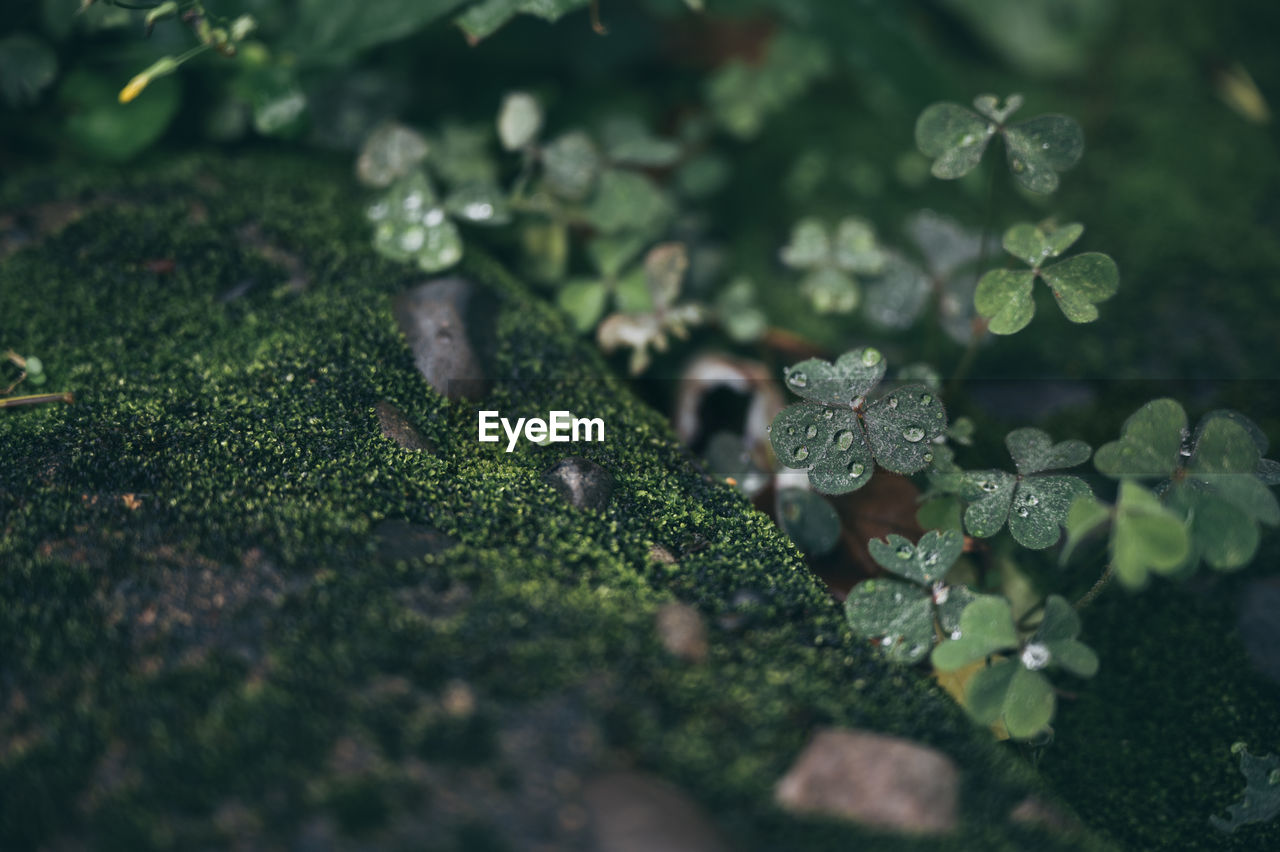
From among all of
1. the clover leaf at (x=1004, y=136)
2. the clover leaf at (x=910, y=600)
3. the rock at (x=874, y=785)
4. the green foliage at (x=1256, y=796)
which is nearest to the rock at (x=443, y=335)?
the clover leaf at (x=910, y=600)

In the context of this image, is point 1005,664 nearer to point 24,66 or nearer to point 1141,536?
point 1141,536

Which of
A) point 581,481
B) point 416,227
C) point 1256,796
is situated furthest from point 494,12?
point 1256,796

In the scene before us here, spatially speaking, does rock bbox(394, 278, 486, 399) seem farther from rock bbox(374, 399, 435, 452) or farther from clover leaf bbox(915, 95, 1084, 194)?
clover leaf bbox(915, 95, 1084, 194)

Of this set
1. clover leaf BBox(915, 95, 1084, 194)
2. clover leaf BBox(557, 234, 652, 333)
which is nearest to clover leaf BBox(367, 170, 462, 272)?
clover leaf BBox(557, 234, 652, 333)

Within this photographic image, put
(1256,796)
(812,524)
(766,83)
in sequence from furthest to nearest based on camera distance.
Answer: (766,83) → (812,524) → (1256,796)

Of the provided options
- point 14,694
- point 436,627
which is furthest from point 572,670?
point 14,694
